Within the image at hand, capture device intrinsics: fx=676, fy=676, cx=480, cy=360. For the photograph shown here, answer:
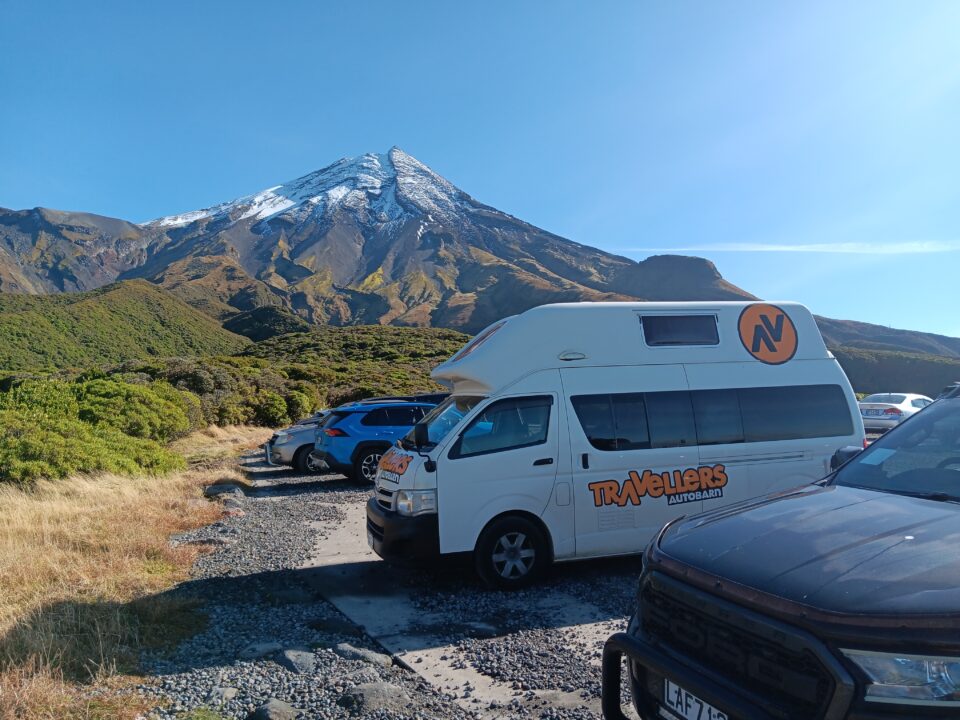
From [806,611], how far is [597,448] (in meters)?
4.09

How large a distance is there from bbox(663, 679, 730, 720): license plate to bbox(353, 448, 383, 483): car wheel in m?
10.4

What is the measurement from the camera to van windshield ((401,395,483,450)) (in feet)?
21.6

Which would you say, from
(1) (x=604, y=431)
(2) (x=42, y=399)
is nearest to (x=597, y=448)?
(1) (x=604, y=431)

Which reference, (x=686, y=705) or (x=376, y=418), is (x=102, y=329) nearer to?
(x=376, y=418)

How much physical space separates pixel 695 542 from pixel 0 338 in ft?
191

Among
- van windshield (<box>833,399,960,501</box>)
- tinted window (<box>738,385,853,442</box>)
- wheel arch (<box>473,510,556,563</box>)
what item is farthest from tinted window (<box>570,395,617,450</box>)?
van windshield (<box>833,399,960,501</box>)

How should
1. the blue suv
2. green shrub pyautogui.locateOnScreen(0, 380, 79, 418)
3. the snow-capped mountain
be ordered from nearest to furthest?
the blue suv < green shrub pyautogui.locateOnScreen(0, 380, 79, 418) < the snow-capped mountain

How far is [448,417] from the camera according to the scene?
6.83 m

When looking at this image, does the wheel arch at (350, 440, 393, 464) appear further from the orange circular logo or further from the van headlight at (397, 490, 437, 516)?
the orange circular logo

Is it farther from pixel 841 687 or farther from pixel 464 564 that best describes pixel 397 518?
pixel 841 687

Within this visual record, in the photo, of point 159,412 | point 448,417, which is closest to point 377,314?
point 159,412

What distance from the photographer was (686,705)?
2645 millimetres

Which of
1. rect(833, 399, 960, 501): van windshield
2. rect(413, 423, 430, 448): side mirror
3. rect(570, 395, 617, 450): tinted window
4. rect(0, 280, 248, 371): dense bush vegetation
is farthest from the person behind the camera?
rect(0, 280, 248, 371): dense bush vegetation

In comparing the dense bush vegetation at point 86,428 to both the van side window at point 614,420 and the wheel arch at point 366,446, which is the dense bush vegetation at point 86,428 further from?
the van side window at point 614,420
